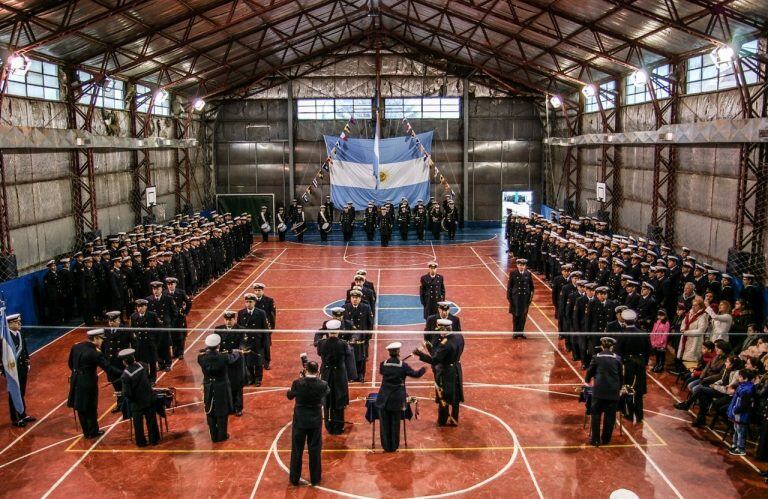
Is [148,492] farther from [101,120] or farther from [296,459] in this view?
[101,120]

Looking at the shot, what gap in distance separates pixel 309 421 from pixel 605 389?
4445 millimetres

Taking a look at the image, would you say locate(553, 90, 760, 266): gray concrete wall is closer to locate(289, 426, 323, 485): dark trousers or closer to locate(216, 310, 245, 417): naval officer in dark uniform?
locate(216, 310, 245, 417): naval officer in dark uniform

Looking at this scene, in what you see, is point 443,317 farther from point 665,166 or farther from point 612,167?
point 612,167

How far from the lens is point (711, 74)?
19922mm

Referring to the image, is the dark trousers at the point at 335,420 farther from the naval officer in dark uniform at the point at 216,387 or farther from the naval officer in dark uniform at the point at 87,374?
the naval officer in dark uniform at the point at 87,374

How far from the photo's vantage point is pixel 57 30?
699 inches

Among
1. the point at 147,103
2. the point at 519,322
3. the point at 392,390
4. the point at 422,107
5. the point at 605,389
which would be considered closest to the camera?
the point at 392,390

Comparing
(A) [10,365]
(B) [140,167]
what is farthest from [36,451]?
(B) [140,167]

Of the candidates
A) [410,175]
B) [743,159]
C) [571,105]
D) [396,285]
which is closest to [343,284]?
[396,285]

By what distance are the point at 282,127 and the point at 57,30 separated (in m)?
19.4

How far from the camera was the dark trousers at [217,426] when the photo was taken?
10.4m

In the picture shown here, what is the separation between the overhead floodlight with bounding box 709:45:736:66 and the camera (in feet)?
55.0

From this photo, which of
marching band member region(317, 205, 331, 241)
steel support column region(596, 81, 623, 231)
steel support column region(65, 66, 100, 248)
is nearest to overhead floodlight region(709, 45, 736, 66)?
steel support column region(596, 81, 623, 231)

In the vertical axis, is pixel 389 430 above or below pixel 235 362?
below
